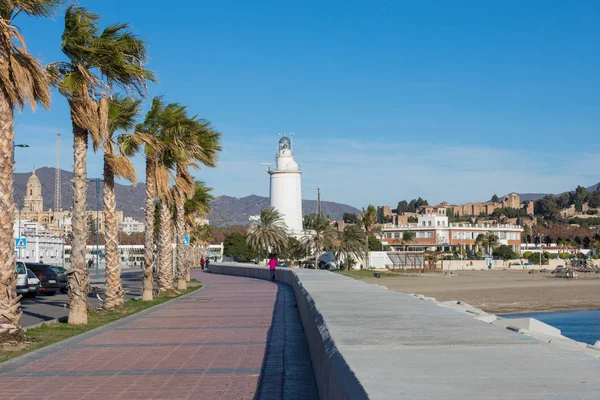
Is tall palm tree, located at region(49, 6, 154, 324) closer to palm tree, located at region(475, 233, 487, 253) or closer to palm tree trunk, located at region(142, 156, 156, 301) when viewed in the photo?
palm tree trunk, located at region(142, 156, 156, 301)

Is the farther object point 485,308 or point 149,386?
point 485,308

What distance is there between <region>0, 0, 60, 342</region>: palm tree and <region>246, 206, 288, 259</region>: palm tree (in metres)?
66.8

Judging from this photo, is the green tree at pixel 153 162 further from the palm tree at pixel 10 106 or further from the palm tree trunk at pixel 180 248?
the palm tree at pixel 10 106

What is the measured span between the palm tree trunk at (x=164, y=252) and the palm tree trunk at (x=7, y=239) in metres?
16.0

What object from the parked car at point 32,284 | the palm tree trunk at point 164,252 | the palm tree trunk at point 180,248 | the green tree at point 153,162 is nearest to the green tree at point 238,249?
the palm tree trunk at point 180,248

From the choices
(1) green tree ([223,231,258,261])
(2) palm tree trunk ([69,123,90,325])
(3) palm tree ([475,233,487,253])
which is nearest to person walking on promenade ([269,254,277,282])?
(2) palm tree trunk ([69,123,90,325])

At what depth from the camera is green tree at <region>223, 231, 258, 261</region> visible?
103 metres

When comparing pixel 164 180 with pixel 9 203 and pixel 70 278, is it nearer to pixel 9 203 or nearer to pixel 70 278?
pixel 70 278

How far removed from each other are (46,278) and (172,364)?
2215cm

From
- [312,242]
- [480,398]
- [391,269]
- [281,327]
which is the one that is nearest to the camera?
[480,398]

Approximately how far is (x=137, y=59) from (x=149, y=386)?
1079cm

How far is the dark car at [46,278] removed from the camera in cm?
3142

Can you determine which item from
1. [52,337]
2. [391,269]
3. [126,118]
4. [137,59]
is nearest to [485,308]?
[126,118]

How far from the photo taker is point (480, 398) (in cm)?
409
